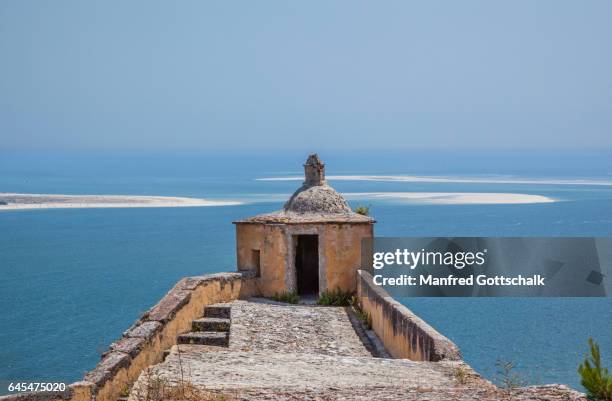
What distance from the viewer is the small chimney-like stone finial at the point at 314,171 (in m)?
17.2

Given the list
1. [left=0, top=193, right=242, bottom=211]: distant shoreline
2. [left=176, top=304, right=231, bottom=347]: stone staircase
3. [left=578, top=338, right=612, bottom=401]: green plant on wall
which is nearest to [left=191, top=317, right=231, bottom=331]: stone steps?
[left=176, top=304, right=231, bottom=347]: stone staircase

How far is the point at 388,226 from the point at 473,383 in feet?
193

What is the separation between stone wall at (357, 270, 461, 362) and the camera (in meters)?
Result: 9.80

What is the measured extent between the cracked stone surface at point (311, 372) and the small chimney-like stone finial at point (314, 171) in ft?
13.8

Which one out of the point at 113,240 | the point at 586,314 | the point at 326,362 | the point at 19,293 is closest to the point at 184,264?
the point at 19,293

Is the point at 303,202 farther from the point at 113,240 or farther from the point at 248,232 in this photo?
the point at 113,240

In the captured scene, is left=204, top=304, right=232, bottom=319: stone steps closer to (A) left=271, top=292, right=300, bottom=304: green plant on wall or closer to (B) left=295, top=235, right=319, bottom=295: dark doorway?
(A) left=271, top=292, right=300, bottom=304: green plant on wall

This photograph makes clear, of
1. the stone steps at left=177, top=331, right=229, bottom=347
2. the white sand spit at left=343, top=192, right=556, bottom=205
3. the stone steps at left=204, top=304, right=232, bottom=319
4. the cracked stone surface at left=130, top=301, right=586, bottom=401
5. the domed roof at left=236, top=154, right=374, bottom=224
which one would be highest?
the white sand spit at left=343, top=192, right=556, bottom=205

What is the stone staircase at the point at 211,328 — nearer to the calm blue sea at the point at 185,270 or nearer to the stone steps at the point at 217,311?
the stone steps at the point at 217,311

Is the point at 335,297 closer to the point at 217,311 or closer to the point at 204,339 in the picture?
the point at 217,311

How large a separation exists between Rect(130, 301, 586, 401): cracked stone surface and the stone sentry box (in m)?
2.43

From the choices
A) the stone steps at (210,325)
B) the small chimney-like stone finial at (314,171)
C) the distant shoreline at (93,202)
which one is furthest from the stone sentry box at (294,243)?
the distant shoreline at (93,202)

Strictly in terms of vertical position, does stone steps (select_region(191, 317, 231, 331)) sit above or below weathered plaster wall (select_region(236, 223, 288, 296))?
below

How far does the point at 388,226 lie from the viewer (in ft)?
220
